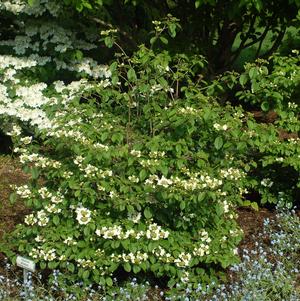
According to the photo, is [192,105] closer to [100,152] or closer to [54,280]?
[100,152]

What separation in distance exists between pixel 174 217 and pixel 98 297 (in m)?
0.59

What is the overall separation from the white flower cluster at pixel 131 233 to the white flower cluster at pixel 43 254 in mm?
265

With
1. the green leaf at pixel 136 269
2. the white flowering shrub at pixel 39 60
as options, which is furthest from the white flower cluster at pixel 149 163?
the white flowering shrub at pixel 39 60

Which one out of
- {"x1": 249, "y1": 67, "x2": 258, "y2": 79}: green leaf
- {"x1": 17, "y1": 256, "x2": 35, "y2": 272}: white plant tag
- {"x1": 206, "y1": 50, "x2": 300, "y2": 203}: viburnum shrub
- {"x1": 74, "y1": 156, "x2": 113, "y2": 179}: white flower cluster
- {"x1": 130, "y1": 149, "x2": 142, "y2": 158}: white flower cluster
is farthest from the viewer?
{"x1": 206, "y1": 50, "x2": 300, "y2": 203}: viburnum shrub

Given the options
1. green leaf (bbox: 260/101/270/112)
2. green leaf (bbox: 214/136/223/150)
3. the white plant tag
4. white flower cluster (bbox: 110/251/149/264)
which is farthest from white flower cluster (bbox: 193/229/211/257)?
green leaf (bbox: 260/101/270/112)

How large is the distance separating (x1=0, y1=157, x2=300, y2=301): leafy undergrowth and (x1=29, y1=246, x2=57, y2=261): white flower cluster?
0.14 metres

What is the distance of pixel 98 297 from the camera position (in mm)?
3482

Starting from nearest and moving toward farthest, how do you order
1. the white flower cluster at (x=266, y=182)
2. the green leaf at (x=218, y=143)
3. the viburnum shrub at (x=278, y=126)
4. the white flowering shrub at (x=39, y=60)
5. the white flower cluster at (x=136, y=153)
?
1. the white flower cluster at (x=136, y=153)
2. the green leaf at (x=218, y=143)
3. the viburnum shrub at (x=278, y=126)
4. the white flower cluster at (x=266, y=182)
5. the white flowering shrub at (x=39, y=60)

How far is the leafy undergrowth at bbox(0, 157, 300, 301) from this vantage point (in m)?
3.45

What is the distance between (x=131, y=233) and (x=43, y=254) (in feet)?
1.56

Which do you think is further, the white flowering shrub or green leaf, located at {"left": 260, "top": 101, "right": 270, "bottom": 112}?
the white flowering shrub

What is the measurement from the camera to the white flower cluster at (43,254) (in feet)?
11.0

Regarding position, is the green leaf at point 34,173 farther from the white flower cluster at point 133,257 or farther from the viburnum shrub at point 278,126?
the viburnum shrub at point 278,126

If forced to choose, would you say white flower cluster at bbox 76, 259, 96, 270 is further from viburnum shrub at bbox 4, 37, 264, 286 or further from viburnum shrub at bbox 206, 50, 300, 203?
viburnum shrub at bbox 206, 50, 300, 203
